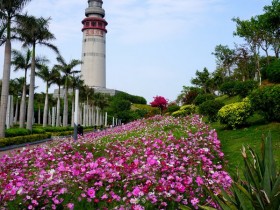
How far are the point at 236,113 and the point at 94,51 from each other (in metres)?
96.9

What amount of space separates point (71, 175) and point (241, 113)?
12.8 m

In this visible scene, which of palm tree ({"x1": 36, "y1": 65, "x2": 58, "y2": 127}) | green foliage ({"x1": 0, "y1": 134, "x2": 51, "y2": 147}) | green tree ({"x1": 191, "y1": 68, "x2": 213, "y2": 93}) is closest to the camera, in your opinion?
green foliage ({"x1": 0, "y1": 134, "x2": 51, "y2": 147})

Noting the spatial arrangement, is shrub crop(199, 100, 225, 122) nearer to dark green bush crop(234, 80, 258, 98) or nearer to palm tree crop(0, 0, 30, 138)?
dark green bush crop(234, 80, 258, 98)

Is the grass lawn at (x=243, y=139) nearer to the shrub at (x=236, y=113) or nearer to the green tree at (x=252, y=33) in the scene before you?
the shrub at (x=236, y=113)

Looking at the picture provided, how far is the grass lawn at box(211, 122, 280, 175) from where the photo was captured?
11.9 meters

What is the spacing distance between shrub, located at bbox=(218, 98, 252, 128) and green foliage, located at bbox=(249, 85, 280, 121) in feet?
1.80

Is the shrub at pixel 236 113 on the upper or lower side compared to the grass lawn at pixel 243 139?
upper

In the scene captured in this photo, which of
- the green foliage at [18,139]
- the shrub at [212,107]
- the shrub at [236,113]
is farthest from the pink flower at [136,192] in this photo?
the green foliage at [18,139]

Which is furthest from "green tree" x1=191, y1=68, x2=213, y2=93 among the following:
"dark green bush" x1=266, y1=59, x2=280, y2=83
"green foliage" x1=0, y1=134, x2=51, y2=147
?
"green foliage" x1=0, y1=134, x2=51, y2=147

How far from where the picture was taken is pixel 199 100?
3325cm

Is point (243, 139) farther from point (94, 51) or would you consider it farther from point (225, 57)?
point (94, 51)

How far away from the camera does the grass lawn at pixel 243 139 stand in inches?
467

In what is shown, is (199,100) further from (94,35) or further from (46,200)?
(94,35)

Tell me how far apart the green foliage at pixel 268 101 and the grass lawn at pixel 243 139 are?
45 centimetres
